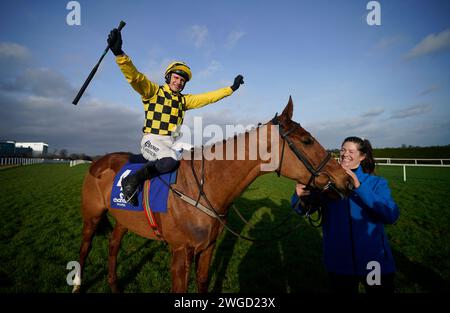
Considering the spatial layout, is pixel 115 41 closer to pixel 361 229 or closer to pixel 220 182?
pixel 220 182

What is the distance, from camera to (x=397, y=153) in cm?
5009

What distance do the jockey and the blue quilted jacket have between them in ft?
7.49

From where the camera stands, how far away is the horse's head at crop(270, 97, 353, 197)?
2609 millimetres

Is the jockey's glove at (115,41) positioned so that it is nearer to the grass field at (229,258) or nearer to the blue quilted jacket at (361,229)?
the grass field at (229,258)

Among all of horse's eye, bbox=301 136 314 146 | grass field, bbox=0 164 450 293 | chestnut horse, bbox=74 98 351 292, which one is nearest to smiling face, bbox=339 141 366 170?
chestnut horse, bbox=74 98 351 292

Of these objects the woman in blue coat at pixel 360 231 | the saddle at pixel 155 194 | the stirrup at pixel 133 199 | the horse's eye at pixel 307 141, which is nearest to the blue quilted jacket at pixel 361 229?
A: the woman in blue coat at pixel 360 231

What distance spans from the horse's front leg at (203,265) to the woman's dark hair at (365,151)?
2.33 meters

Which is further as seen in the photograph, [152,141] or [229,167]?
[152,141]

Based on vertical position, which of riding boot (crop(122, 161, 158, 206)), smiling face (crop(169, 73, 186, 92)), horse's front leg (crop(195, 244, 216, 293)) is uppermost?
smiling face (crop(169, 73, 186, 92))

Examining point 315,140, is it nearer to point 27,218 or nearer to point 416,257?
point 416,257

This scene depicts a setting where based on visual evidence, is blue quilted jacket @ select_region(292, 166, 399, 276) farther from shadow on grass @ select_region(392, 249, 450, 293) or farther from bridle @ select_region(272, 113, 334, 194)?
shadow on grass @ select_region(392, 249, 450, 293)

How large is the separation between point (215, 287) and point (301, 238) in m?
3.37

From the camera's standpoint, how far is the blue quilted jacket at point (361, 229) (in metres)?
2.43
